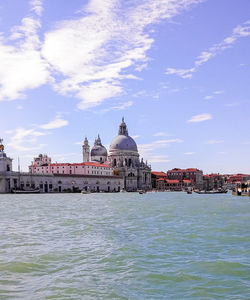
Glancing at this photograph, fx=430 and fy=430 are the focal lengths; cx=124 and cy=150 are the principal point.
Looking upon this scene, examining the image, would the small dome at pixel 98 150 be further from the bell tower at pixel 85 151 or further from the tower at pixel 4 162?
the tower at pixel 4 162

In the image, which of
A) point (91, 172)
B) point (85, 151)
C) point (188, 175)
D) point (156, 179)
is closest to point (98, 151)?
point (85, 151)

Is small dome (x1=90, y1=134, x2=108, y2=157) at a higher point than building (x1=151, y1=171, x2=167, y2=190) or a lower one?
higher

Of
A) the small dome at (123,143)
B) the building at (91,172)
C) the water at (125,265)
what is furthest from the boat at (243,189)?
the small dome at (123,143)

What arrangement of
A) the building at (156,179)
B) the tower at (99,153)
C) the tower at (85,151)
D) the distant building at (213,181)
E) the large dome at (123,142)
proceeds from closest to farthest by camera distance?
the tower at (85,151), the large dome at (123,142), the tower at (99,153), the building at (156,179), the distant building at (213,181)

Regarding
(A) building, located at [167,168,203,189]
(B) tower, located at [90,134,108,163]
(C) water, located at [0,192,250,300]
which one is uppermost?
(B) tower, located at [90,134,108,163]

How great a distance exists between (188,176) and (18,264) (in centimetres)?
13569

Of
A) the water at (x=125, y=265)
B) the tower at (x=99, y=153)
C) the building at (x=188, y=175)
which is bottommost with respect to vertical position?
the water at (x=125, y=265)

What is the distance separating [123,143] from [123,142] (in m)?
0.38

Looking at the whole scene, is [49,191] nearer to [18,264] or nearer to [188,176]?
[188,176]

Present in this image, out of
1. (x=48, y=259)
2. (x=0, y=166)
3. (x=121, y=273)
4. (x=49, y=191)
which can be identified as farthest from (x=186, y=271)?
(x=49, y=191)

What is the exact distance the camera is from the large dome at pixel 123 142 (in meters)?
123

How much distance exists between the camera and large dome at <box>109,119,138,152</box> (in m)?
123

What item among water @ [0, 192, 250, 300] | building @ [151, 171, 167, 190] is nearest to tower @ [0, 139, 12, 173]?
building @ [151, 171, 167, 190]

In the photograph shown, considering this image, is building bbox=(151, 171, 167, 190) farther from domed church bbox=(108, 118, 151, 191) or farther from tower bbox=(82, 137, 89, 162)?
tower bbox=(82, 137, 89, 162)
